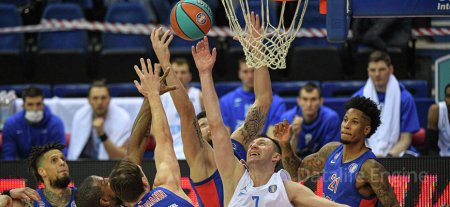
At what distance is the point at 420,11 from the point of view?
313 inches

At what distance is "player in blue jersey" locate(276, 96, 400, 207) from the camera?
25.4ft

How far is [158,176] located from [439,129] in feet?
14.9

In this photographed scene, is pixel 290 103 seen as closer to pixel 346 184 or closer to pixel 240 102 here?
pixel 240 102

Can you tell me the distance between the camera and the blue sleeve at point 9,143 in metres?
11.2

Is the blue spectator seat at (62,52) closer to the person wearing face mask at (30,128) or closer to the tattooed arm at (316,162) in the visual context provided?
the person wearing face mask at (30,128)

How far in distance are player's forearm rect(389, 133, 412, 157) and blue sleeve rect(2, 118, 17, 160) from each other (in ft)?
13.9

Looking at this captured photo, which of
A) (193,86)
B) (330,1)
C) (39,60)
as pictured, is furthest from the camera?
(39,60)

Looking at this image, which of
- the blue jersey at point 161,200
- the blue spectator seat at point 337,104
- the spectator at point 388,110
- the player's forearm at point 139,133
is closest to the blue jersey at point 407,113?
the spectator at point 388,110

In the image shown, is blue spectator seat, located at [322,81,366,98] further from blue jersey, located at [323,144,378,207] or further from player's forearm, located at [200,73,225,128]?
player's forearm, located at [200,73,225,128]

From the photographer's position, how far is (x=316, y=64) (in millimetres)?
12836

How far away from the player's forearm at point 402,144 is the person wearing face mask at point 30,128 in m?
3.68

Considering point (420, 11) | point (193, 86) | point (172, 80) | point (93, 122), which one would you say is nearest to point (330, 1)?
point (420, 11)

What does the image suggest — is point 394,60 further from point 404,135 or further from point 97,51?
point 97,51

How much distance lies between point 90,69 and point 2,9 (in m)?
1.59
